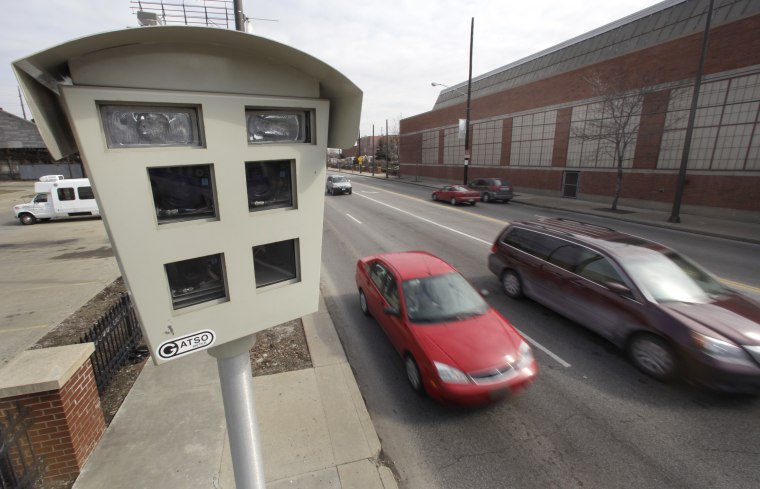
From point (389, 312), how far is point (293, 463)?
223cm

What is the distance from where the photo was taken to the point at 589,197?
2392 centimetres

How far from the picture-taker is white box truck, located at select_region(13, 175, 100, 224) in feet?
56.5

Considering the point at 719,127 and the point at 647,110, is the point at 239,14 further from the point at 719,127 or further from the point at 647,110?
the point at 647,110

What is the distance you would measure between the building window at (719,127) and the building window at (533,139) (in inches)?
329

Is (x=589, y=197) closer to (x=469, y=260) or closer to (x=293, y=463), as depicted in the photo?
(x=469, y=260)

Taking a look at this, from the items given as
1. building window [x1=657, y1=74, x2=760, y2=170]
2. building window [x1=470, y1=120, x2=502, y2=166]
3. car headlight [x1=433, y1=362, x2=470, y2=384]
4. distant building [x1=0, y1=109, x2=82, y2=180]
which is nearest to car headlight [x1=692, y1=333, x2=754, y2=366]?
car headlight [x1=433, y1=362, x2=470, y2=384]

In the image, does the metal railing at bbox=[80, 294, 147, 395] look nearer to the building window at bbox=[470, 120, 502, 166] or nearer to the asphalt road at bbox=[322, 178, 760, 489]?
the asphalt road at bbox=[322, 178, 760, 489]

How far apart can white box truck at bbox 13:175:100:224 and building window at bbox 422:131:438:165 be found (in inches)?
1346

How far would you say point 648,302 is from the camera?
4859mm

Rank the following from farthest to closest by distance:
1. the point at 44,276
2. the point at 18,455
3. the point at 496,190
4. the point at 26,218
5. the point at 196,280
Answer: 1. the point at 496,190
2. the point at 26,218
3. the point at 44,276
4. the point at 18,455
5. the point at 196,280

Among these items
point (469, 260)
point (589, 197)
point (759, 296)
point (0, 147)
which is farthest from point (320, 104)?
point (0, 147)

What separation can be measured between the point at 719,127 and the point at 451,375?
21050 mm

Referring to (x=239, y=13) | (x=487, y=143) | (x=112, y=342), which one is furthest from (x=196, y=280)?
(x=487, y=143)

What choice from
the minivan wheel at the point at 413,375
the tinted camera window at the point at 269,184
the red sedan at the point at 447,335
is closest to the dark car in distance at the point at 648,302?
the red sedan at the point at 447,335
